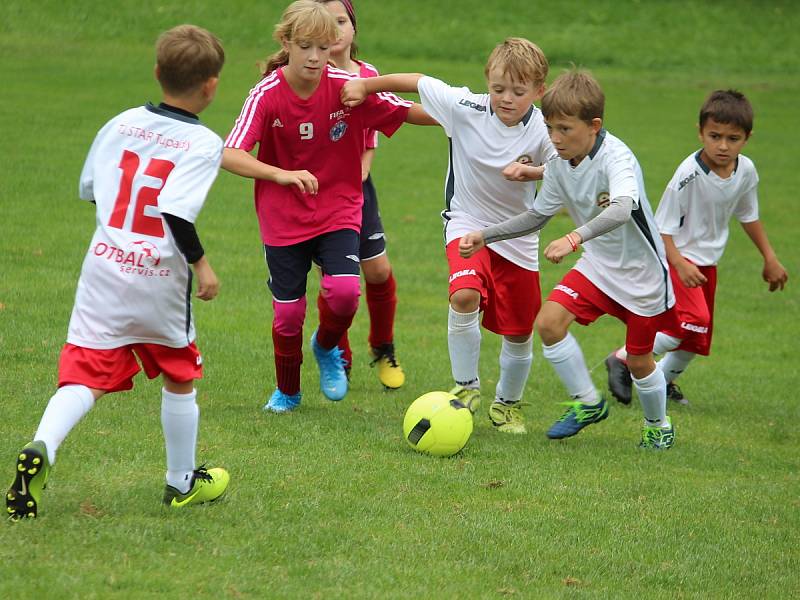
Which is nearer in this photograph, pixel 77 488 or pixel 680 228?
pixel 77 488

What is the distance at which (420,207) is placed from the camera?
15297 millimetres

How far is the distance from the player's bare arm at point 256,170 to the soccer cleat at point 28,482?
2118 millimetres

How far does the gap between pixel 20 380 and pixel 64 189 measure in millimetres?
7211

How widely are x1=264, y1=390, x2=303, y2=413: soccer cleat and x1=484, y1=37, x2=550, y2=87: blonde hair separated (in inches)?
86.4

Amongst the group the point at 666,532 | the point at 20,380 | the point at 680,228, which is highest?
the point at 680,228

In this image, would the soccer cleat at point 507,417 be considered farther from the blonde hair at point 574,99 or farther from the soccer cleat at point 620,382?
the blonde hair at point 574,99

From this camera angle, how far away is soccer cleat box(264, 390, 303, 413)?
6852 mm

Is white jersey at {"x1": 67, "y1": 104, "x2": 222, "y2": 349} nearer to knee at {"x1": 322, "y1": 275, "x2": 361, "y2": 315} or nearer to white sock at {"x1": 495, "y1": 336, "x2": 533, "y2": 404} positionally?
knee at {"x1": 322, "y1": 275, "x2": 361, "y2": 315}

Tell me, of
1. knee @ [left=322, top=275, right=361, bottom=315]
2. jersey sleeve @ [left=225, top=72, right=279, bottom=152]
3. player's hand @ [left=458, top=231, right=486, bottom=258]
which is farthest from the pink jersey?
player's hand @ [left=458, top=231, right=486, bottom=258]

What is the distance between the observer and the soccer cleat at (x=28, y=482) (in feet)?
14.0

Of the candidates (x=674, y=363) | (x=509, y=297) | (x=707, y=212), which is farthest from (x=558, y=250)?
(x=674, y=363)

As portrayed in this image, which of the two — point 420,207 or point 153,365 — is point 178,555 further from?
point 420,207

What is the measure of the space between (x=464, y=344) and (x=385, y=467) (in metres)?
1.15

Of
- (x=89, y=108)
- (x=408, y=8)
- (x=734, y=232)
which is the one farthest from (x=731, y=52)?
(x=89, y=108)
